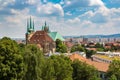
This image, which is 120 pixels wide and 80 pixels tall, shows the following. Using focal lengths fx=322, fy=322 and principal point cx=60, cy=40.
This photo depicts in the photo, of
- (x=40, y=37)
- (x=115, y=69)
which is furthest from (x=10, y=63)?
(x=40, y=37)

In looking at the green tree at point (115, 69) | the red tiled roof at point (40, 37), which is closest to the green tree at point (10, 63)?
the green tree at point (115, 69)

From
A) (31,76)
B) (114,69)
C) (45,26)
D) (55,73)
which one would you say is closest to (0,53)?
(31,76)

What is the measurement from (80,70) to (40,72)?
13021mm

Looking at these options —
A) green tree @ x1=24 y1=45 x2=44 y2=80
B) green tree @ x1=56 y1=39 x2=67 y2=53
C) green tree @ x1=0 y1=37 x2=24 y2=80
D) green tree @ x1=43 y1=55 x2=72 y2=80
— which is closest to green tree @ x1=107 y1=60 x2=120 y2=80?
green tree @ x1=43 y1=55 x2=72 y2=80

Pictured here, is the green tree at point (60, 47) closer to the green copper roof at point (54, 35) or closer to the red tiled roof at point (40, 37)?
the red tiled roof at point (40, 37)

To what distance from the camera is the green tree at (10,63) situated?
38125mm

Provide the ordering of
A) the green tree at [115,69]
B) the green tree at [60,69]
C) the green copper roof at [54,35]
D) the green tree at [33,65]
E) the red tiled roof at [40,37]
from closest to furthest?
1. the green tree at [33,65]
2. the green tree at [60,69]
3. the green tree at [115,69]
4. the red tiled roof at [40,37]
5. the green copper roof at [54,35]

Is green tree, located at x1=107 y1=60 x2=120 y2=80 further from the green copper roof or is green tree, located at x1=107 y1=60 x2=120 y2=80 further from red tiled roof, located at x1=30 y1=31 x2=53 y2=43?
the green copper roof

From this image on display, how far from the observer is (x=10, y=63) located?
127 feet

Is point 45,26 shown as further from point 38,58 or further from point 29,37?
point 38,58

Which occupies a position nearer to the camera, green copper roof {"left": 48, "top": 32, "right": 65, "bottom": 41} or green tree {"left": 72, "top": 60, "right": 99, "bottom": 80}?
green tree {"left": 72, "top": 60, "right": 99, "bottom": 80}

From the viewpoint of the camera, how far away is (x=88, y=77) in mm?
52500

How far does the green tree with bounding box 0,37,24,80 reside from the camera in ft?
125

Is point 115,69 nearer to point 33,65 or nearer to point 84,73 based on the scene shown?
point 84,73
